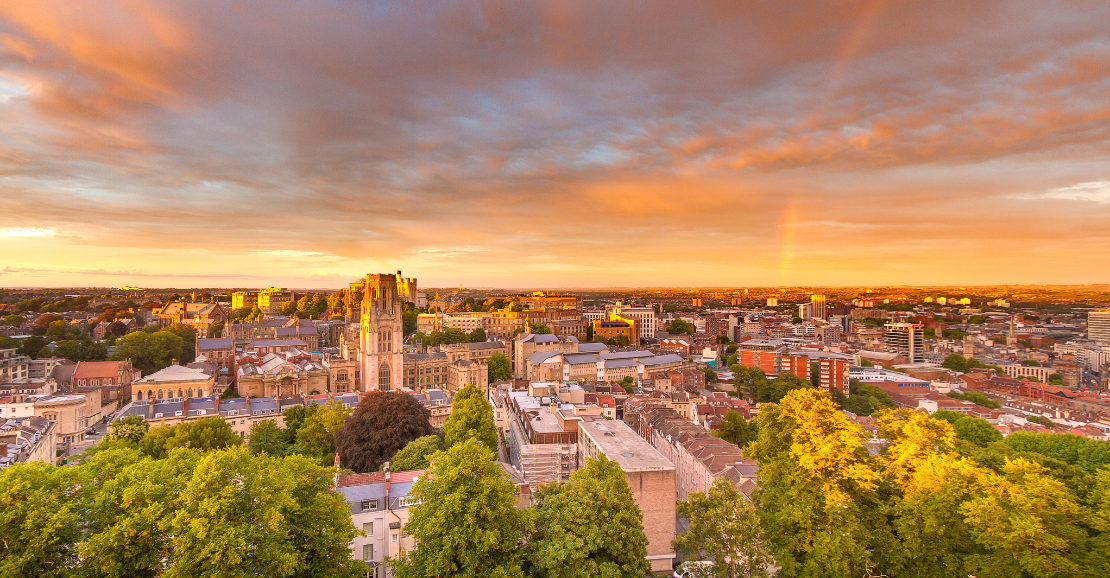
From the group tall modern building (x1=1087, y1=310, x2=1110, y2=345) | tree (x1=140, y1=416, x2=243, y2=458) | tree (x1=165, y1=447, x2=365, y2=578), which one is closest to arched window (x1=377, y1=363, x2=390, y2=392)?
tree (x1=140, y1=416, x2=243, y2=458)

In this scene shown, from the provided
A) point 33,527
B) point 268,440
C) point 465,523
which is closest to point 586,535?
point 465,523

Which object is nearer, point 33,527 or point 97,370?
point 33,527

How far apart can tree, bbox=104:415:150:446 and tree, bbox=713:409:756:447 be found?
47797 millimetres

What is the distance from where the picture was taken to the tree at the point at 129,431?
3800 cm

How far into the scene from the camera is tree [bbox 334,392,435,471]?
127 feet

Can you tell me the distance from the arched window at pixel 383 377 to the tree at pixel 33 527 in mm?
46883

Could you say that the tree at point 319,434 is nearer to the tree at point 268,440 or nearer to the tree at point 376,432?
the tree at point 268,440

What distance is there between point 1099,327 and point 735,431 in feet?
380

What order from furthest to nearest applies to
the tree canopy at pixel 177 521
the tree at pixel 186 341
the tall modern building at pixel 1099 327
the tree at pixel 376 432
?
1. the tall modern building at pixel 1099 327
2. the tree at pixel 186 341
3. the tree at pixel 376 432
4. the tree canopy at pixel 177 521

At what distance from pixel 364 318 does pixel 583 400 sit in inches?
1171

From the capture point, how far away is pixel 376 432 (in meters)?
39.2

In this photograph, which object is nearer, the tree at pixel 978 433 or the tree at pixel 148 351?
the tree at pixel 978 433

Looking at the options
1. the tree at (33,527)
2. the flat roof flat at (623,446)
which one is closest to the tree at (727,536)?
the flat roof flat at (623,446)

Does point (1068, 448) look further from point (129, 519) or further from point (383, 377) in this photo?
point (383, 377)
